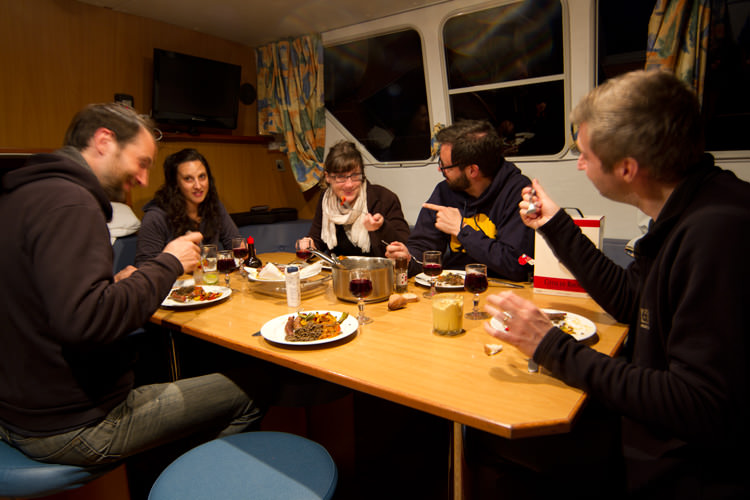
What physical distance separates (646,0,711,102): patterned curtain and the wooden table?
92.9 inches

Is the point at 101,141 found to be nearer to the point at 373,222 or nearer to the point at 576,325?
the point at 373,222

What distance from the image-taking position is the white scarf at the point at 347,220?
116 inches

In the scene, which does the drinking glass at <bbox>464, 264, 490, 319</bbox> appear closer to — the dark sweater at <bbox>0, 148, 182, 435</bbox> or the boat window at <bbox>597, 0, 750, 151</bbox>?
the dark sweater at <bbox>0, 148, 182, 435</bbox>

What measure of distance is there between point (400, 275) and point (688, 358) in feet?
3.58

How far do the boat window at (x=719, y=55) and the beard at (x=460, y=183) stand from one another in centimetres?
204

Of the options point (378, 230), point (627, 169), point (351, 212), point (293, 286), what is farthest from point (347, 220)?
point (627, 169)

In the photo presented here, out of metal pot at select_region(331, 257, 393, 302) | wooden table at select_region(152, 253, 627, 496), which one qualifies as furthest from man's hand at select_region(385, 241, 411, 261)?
wooden table at select_region(152, 253, 627, 496)

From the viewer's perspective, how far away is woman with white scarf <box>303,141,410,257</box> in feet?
9.41

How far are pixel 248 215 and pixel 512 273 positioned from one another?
10.7ft

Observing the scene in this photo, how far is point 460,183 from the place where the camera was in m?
2.38

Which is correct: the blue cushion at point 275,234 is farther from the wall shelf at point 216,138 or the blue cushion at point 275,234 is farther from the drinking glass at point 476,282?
the drinking glass at point 476,282

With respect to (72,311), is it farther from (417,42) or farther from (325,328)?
(417,42)

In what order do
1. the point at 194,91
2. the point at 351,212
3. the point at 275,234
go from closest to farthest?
the point at 351,212
the point at 194,91
the point at 275,234

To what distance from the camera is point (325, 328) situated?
1.40 m
